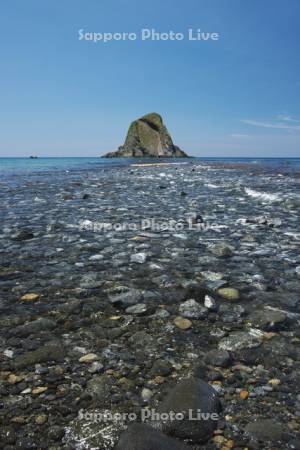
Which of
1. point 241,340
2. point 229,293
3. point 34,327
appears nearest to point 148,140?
point 229,293

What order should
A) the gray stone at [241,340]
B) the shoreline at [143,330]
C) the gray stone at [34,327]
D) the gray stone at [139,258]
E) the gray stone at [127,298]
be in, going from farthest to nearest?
the gray stone at [139,258] < the gray stone at [127,298] < the gray stone at [34,327] < the gray stone at [241,340] < the shoreline at [143,330]

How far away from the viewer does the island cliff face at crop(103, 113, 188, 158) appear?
164 m

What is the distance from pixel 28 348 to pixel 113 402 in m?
1.24

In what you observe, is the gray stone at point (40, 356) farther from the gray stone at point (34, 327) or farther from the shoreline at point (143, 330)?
the gray stone at point (34, 327)

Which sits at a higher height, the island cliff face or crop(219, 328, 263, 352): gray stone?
the island cliff face

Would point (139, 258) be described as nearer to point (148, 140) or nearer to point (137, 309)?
point (137, 309)

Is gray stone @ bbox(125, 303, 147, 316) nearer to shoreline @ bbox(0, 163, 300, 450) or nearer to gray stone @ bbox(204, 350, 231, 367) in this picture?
shoreline @ bbox(0, 163, 300, 450)

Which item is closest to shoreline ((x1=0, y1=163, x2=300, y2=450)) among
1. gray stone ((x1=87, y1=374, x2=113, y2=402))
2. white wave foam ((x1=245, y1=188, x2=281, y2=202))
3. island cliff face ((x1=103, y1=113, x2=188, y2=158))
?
gray stone ((x1=87, y1=374, x2=113, y2=402))

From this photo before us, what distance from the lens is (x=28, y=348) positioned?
364 centimetres

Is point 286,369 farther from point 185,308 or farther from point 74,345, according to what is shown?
point 74,345

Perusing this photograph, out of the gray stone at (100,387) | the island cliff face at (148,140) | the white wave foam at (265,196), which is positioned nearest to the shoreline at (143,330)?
the gray stone at (100,387)

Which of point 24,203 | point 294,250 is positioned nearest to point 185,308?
point 294,250

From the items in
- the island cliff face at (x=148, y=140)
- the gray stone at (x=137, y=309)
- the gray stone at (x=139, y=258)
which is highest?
the island cliff face at (x=148, y=140)

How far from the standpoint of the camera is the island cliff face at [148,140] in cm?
16412
